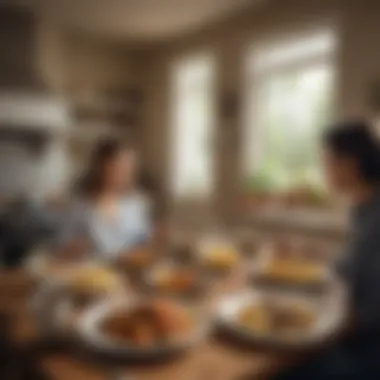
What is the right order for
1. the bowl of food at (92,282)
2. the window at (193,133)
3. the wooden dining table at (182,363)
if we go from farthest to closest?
1. the window at (193,133)
2. the bowl of food at (92,282)
3. the wooden dining table at (182,363)

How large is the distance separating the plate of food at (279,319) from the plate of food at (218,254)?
0.33 ft

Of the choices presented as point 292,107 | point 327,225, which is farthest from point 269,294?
point 292,107

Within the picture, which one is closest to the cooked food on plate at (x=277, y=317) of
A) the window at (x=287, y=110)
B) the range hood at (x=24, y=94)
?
the window at (x=287, y=110)

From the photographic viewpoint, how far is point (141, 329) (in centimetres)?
31

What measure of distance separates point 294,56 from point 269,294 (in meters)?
0.24

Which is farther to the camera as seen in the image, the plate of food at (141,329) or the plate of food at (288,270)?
the plate of food at (288,270)

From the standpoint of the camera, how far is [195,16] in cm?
42

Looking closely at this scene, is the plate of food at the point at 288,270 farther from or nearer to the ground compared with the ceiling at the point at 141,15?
nearer to the ground

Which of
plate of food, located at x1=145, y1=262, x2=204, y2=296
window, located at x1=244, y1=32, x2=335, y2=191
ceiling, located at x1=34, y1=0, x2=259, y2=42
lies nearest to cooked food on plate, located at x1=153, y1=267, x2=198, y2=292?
plate of food, located at x1=145, y1=262, x2=204, y2=296

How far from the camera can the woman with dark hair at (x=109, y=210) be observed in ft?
A: 1.50

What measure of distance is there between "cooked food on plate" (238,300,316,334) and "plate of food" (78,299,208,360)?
41 millimetres

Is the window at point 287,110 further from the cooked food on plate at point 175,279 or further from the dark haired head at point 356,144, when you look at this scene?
the cooked food on plate at point 175,279

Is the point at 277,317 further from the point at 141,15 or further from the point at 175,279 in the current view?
the point at 141,15

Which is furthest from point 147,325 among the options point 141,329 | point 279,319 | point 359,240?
point 359,240
